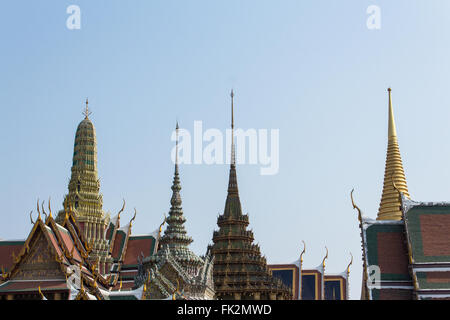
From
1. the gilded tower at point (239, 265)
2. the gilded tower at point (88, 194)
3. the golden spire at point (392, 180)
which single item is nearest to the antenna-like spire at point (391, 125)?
the golden spire at point (392, 180)

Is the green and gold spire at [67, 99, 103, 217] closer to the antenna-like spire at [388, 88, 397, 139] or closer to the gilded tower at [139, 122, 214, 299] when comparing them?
the gilded tower at [139, 122, 214, 299]

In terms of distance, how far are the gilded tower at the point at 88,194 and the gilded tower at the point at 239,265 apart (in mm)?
7347

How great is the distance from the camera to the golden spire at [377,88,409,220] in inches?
1875

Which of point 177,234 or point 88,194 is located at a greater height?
point 88,194

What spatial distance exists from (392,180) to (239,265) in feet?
Result: 36.9

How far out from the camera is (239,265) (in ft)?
165

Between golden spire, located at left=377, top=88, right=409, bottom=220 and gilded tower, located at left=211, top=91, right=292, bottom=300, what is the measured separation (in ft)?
26.6

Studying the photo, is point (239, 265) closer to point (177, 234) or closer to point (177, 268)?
point (177, 234)

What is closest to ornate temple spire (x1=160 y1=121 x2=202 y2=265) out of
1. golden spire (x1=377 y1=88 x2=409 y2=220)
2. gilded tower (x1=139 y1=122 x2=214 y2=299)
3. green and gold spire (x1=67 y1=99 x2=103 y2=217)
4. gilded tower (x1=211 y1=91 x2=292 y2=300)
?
gilded tower (x1=139 y1=122 x2=214 y2=299)

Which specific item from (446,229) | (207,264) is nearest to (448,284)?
(446,229)

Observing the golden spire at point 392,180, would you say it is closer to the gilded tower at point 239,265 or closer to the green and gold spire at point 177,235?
the gilded tower at point 239,265

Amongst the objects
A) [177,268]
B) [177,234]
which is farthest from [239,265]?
[177,268]

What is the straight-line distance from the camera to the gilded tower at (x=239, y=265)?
1924 inches
